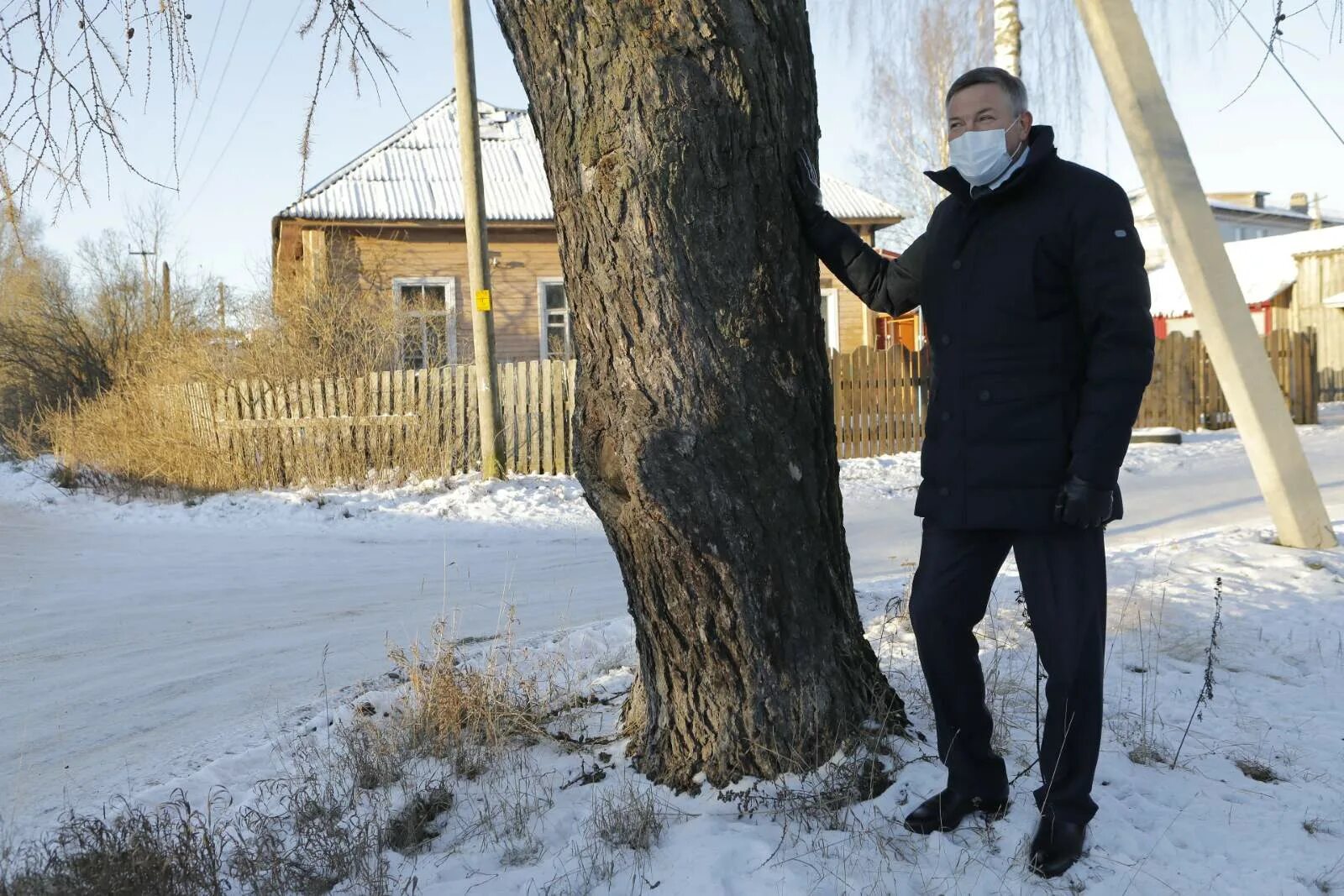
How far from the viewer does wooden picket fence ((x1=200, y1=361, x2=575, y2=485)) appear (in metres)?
12.0

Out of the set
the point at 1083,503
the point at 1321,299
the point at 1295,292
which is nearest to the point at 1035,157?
the point at 1083,503

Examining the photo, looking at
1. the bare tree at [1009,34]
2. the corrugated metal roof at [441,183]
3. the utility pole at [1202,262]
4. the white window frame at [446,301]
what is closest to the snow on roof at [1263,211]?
the corrugated metal roof at [441,183]

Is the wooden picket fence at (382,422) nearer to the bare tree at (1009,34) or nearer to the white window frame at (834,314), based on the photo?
the bare tree at (1009,34)

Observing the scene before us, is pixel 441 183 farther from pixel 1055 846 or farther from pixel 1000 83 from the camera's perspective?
pixel 1055 846

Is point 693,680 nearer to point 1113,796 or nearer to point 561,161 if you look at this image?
point 1113,796

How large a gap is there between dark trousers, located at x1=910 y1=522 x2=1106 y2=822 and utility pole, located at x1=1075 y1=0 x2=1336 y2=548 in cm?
411

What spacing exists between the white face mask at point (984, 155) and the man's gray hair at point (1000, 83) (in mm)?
45

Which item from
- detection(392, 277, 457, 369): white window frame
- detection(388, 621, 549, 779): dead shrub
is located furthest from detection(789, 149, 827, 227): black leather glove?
detection(392, 277, 457, 369): white window frame

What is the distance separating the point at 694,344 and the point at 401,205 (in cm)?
1782

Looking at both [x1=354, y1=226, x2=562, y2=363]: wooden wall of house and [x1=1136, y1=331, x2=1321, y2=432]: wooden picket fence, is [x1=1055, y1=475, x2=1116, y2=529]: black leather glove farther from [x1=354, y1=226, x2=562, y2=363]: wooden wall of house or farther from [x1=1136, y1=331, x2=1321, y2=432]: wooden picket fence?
[x1=354, y1=226, x2=562, y2=363]: wooden wall of house

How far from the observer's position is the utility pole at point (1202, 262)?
596 centimetres

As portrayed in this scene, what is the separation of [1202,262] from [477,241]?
779cm

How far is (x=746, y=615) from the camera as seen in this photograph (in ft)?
9.45

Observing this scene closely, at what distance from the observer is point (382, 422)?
12.2 metres
